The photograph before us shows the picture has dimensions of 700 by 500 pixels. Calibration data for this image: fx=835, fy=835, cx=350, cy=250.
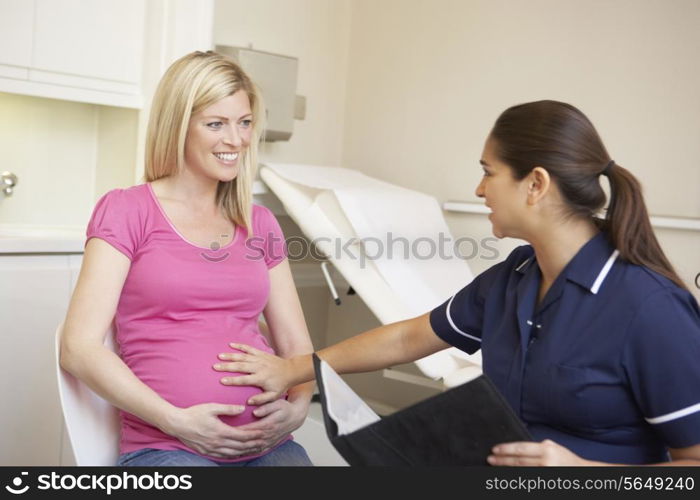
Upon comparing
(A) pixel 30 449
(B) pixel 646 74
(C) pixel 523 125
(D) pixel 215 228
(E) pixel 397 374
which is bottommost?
(A) pixel 30 449

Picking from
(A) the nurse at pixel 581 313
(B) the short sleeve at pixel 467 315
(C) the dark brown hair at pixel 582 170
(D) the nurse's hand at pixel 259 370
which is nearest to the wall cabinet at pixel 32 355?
(D) the nurse's hand at pixel 259 370

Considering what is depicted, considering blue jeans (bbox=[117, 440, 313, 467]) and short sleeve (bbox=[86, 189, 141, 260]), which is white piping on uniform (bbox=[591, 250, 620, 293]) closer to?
blue jeans (bbox=[117, 440, 313, 467])

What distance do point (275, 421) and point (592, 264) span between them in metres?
0.64

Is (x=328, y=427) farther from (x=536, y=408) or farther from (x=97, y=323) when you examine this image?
(x=97, y=323)

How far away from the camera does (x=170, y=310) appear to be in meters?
1.52

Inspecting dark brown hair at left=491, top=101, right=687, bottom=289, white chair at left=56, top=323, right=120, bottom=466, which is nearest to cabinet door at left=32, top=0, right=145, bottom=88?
white chair at left=56, top=323, right=120, bottom=466

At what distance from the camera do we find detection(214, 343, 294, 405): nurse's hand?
1504mm

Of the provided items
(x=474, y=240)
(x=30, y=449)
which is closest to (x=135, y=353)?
(x=30, y=449)

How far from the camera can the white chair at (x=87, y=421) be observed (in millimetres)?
1398

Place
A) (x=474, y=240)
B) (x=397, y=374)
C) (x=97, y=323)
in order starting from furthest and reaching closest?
(x=474, y=240), (x=397, y=374), (x=97, y=323)

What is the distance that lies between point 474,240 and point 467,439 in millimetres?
2259

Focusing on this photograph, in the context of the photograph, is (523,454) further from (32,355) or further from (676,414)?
(32,355)

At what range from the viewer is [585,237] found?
131 cm

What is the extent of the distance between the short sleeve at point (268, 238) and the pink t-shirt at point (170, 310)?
0.37 ft
